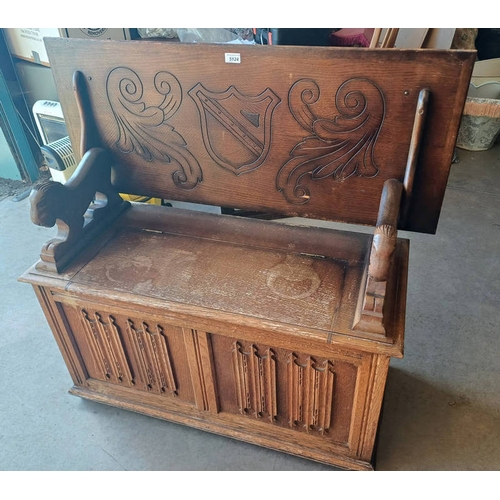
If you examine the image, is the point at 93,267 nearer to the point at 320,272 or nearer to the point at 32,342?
the point at 320,272

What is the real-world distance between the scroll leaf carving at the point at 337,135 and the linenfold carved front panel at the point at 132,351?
657 millimetres

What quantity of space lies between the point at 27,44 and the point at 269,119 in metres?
2.54

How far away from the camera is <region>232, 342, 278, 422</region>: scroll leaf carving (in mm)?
1407

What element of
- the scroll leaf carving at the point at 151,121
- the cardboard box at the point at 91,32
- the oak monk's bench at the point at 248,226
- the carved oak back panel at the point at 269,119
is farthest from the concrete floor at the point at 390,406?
the cardboard box at the point at 91,32

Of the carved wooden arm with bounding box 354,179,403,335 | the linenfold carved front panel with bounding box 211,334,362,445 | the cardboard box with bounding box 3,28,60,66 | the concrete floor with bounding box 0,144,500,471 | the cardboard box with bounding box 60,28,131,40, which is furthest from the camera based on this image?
the cardboard box with bounding box 3,28,60,66

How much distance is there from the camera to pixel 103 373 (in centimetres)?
174

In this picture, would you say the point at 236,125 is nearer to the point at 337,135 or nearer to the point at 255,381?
the point at 337,135

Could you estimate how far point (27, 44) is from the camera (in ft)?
10.1

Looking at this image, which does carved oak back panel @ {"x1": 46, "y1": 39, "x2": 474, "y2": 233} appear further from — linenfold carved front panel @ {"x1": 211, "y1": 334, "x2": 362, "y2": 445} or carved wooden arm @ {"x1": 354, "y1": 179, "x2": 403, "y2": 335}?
linenfold carved front panel @ {"x1": 211, "y1": 334, "x2": 362, "y2": 445}

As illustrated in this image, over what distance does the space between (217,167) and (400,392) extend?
119 cm

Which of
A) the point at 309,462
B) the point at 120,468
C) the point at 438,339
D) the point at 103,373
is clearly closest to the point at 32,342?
the point at 103,373

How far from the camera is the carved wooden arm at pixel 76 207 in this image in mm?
1404

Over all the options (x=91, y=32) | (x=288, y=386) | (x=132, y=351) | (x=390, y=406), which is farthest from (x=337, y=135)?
Answer: (x=91, y=32)

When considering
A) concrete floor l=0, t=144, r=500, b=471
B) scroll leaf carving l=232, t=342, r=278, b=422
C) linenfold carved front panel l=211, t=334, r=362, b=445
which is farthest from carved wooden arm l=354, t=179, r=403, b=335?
concrete floor l=0, t=144, r=500, b=471
